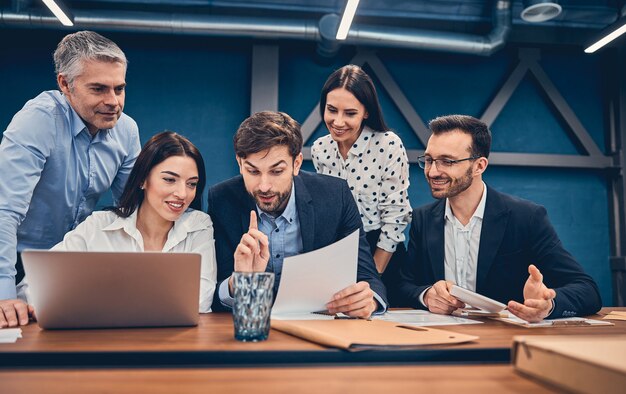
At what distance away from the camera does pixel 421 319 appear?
4.73 feet

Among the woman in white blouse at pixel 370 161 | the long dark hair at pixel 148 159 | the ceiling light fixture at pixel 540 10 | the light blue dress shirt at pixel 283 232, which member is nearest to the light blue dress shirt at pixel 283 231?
the light blue dress shirt at pixel 283 232

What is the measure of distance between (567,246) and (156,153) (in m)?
4.74

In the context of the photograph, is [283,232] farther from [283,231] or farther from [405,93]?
[405,93]

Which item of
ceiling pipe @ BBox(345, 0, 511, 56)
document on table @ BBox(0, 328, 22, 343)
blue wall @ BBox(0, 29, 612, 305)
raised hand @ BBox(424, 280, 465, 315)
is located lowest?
document on table @ BBox(0, 328, 22, 343)

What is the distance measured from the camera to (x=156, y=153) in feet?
6.49

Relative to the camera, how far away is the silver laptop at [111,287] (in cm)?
108

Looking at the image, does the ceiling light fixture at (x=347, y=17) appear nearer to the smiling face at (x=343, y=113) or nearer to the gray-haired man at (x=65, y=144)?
the smiling face at (x=343, y=113)

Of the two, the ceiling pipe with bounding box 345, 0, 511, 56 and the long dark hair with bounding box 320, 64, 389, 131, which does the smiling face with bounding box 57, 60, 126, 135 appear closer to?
the long dark hair with bounding box 320, 64, 389, 131

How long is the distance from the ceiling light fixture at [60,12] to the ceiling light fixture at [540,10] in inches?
147

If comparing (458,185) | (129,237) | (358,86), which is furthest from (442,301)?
(358,86)

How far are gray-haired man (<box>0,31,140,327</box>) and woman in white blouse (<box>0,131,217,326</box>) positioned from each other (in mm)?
305

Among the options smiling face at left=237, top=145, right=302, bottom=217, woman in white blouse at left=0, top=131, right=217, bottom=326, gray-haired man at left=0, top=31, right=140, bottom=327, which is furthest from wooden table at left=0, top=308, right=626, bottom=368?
gray-haired man at left=0, top=31, right=140, bottom=327

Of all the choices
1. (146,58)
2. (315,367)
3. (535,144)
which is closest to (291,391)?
(315,367)

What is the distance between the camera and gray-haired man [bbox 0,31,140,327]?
6.46 ft
